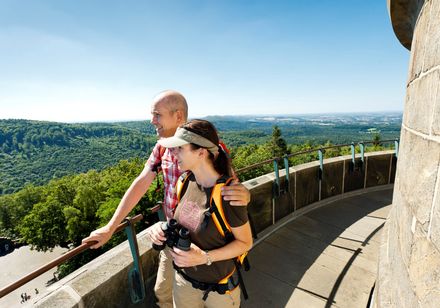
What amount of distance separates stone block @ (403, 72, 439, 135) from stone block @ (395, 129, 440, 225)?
0.07 meters

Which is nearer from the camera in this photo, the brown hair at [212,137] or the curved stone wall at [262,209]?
the brown hair at [212,137]

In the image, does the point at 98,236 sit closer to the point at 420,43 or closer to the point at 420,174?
the point at 420,174

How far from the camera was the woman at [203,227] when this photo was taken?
1.75 meters

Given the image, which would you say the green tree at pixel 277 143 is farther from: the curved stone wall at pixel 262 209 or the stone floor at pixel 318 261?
the stone floor at pixel 318 261

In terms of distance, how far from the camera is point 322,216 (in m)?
5.98

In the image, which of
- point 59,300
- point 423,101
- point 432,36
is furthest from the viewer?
point 59,300

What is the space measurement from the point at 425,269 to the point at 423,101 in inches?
34.3

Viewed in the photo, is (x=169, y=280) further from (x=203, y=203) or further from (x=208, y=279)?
(x=203, y=203)

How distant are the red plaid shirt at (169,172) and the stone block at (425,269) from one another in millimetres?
1743

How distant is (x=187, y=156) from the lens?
1.83 meters

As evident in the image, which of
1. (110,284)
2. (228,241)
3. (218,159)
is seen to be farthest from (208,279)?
(110,284)

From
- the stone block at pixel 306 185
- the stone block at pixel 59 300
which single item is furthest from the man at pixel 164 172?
the stone block at pixel 306 185

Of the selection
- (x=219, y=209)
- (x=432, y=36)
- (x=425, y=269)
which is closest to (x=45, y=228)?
(x=219, y=209)

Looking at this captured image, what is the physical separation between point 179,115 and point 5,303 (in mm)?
45140
